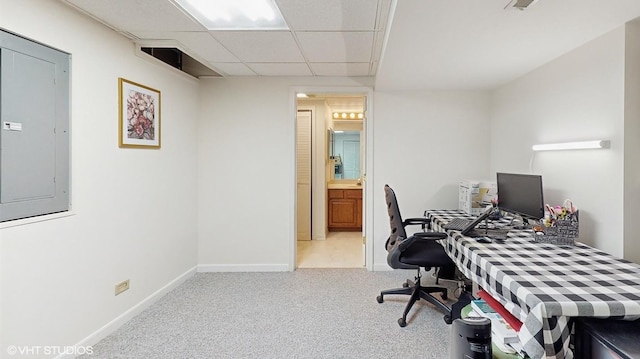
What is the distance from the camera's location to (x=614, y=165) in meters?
1.95

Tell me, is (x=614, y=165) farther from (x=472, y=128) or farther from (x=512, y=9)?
(x=472, y=128)

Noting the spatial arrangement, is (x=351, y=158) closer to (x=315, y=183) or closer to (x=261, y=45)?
(x=315, y=183)

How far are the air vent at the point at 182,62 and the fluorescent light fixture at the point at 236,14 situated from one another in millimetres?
1224

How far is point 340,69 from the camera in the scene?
3.46 metres

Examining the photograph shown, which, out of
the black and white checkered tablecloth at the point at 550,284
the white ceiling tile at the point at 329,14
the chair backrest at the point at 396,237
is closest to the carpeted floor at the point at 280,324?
the chair backrest at the point at 396,237

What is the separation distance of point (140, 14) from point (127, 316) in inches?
88.9

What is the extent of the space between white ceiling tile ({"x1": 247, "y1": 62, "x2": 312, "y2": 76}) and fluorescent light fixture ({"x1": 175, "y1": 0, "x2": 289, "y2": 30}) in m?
0.89

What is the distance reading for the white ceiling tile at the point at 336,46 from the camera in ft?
8.21

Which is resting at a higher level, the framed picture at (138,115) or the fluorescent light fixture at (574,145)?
the framed picture at (138,115)

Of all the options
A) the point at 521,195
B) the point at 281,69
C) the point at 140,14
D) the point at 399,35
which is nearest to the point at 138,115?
the point at 140,14

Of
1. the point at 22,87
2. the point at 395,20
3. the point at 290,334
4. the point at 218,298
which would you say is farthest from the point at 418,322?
the point at 22,87

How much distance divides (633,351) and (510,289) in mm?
417

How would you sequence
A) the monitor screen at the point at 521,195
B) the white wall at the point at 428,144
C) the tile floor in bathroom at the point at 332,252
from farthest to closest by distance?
the tile floor in bathroom at the point at 332,252 → the white wall at the point at 428,144 → the monitor screen at the point at 521,195

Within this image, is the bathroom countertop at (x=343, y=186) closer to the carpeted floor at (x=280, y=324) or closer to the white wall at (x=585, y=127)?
the carpeted floor at (x=280, y=324)
